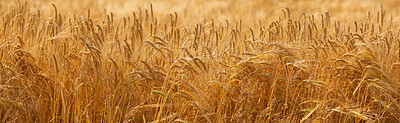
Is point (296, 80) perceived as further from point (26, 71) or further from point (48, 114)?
point (26, 71)

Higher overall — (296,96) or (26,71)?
(26,71)

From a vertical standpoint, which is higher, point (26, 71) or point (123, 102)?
point (26, 71)

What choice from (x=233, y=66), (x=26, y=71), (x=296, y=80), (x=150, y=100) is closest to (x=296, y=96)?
(x=296, y=80)

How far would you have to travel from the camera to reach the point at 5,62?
2004 millimetres

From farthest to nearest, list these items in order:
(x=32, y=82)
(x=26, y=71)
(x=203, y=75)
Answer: (x=26, y=71) → (x=32, y=82) → (x=203, y=75)

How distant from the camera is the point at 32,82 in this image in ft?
6.41

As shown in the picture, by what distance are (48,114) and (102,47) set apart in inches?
15.4

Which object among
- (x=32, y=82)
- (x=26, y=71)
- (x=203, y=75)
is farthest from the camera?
(x=26, y=71)

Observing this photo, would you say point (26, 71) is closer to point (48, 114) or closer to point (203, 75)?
point (48, 114)

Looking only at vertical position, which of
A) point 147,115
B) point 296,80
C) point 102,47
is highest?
point 102,47

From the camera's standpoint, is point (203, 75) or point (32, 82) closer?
point (203, 75)

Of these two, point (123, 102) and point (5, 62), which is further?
point (5, 62)

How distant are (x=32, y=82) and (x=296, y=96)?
4.25 ft

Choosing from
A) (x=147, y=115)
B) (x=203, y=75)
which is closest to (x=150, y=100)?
(x=147, y=115)
